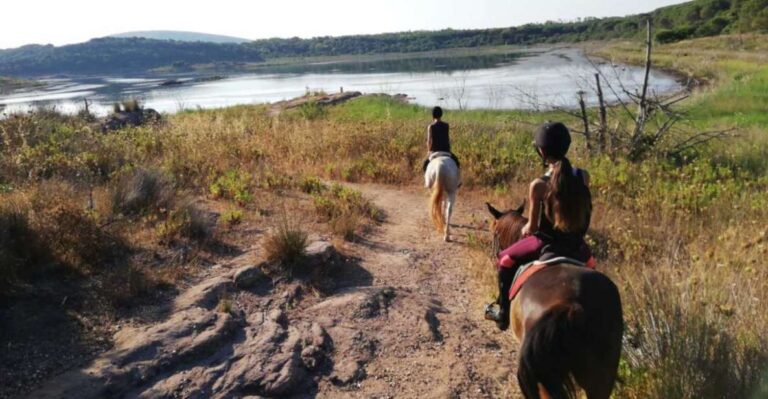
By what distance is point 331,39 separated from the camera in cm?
18438

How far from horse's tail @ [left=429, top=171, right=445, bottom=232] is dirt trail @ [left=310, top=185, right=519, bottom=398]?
0.22 m

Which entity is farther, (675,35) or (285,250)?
(675,35)

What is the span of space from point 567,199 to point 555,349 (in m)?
1.02

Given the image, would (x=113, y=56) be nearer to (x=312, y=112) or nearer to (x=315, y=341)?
(x=312, y=112)

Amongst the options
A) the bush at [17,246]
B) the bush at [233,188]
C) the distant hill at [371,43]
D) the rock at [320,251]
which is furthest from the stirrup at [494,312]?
the distant hill at [371,43]

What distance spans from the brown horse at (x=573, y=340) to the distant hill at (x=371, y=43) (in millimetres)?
69871

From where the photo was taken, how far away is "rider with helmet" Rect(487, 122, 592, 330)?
3646 millimetres

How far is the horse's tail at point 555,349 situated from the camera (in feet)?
10.3

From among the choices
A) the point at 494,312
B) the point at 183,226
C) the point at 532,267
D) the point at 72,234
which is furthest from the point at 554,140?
the point at 72,234

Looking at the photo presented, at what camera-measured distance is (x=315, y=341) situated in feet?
16.3

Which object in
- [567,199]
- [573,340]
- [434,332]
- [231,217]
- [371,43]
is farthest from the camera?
[371,43]

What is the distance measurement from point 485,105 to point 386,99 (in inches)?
203

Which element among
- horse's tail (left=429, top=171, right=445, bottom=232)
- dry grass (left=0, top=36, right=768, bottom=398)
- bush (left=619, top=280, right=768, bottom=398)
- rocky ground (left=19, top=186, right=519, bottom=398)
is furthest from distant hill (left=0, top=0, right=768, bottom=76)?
bush (left=619, top=280, right=768, bottom=398)

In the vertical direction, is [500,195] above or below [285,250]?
A: below
